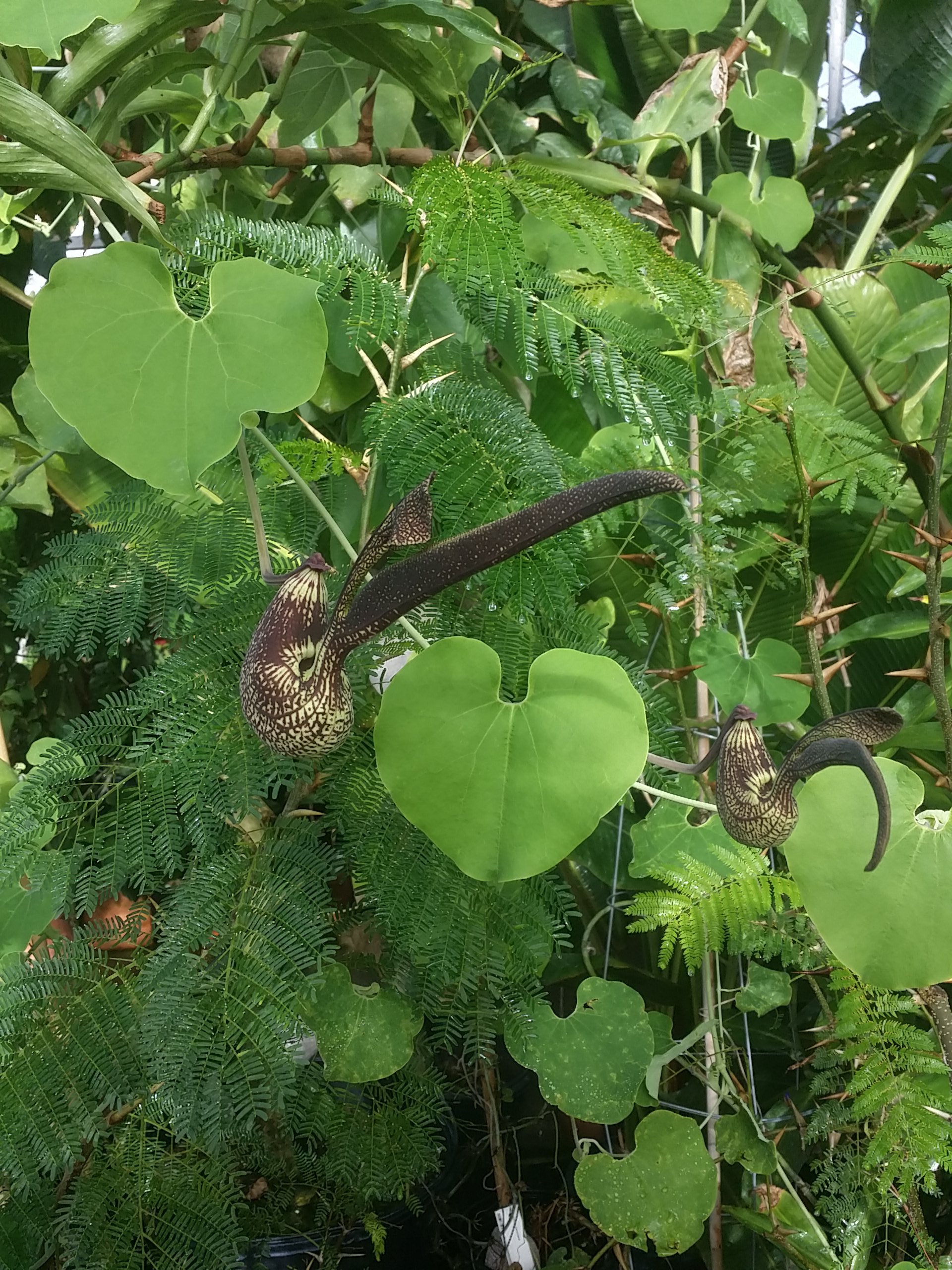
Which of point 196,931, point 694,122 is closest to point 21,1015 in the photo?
point 196,931

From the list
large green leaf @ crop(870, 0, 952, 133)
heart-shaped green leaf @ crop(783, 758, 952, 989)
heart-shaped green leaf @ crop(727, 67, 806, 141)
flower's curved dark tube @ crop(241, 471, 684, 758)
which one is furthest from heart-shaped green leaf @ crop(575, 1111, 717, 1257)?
large green leaf @ crop(870, 0, 952, 133)

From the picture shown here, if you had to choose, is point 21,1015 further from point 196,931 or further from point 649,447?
point 649,447

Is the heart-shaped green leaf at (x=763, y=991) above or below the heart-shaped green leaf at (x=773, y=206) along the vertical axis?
below

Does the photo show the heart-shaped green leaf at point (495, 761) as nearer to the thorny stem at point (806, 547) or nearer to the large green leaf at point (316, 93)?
the thorny stem at point (806, 547)

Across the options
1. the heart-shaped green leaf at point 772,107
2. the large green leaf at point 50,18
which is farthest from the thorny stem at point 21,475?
the heart-shaped green leaf at point 772,107

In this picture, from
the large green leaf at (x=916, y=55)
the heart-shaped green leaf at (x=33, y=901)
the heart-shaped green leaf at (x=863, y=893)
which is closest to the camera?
the heart-shaped green leaf at (x=863, y=893)

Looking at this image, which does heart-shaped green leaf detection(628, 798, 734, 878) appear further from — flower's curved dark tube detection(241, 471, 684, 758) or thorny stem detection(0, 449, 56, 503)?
thorny stem detection(0, 449, 56, 503)
